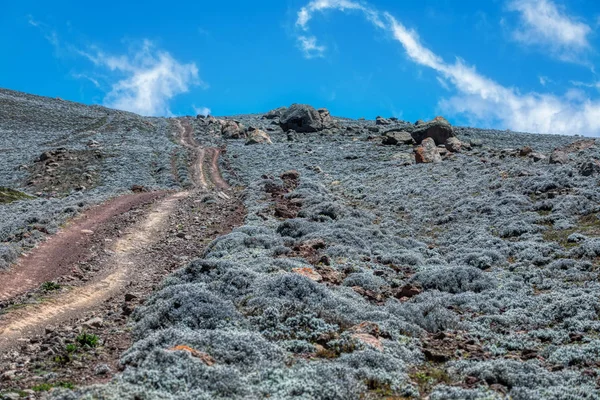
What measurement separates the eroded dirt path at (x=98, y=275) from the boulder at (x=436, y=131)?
3261 centimetres

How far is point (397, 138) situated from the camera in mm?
64875

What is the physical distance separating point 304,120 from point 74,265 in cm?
6823

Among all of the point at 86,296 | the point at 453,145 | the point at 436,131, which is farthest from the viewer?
the point at 436,131

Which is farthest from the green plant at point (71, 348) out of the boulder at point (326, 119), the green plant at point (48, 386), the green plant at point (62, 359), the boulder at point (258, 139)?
the boulder at point (326, 119)

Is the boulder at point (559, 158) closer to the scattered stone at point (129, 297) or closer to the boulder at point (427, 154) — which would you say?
the boulder at point (427, 154)

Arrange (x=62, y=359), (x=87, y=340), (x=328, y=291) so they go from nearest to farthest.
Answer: (x=62, y=359), (x=87, y=340), (x=328, y=291)

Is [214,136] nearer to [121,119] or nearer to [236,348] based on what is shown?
[121,119]

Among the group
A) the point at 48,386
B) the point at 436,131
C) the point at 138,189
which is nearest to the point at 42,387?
the point at 48,386

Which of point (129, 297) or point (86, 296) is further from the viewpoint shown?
point (86, 296)

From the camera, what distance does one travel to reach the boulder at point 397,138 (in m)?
64.0

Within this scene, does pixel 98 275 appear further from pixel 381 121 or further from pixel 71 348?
pixel 381 121

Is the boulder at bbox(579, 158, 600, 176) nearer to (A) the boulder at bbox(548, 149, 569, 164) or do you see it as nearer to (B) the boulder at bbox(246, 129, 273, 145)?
(A) the boulder at bbox(548, 149, 569, 164)

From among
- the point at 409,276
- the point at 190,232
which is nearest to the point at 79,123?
the point at 190,232

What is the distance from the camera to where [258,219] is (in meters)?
27.4
